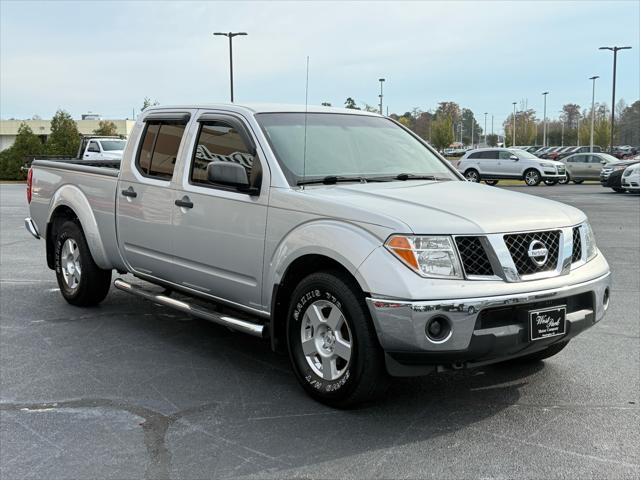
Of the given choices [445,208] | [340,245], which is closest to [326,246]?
[340,245]

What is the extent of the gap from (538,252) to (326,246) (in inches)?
47.9

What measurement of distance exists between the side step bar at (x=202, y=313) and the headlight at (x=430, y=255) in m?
1.31

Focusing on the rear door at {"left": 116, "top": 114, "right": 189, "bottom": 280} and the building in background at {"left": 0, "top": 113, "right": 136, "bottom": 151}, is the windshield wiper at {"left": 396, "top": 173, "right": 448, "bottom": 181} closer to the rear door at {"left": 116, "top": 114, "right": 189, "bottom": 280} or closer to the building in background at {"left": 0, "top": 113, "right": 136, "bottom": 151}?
the rear door at {"left": 116, "top": 114, "right": 189, "bottom": 280}

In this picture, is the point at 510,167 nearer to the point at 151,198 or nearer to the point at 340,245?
the point at 151,198

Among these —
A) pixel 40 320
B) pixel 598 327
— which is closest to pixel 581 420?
pixel 598 327

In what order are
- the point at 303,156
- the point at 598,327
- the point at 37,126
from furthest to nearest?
1. the point at 37,126
2. the point at 598,327
3. the point at 303,156

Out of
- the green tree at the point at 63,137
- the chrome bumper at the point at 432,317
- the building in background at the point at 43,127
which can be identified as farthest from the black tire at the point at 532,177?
the building in background at the point at 43,127

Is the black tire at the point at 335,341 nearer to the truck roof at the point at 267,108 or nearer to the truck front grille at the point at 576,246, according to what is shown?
the truck front grille at the point at 576,246

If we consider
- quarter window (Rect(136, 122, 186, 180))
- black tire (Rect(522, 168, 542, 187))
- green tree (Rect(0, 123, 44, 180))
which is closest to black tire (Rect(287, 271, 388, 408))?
quarter window (Rect(136, 122, 186, 180))

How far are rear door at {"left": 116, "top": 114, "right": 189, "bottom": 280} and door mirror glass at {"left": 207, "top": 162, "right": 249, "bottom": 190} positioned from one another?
869mm

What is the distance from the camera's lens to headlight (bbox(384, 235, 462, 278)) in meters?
3.93

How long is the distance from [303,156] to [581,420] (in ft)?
8.03

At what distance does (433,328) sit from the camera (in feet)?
12.7

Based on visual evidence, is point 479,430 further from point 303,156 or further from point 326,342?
point 303,156
